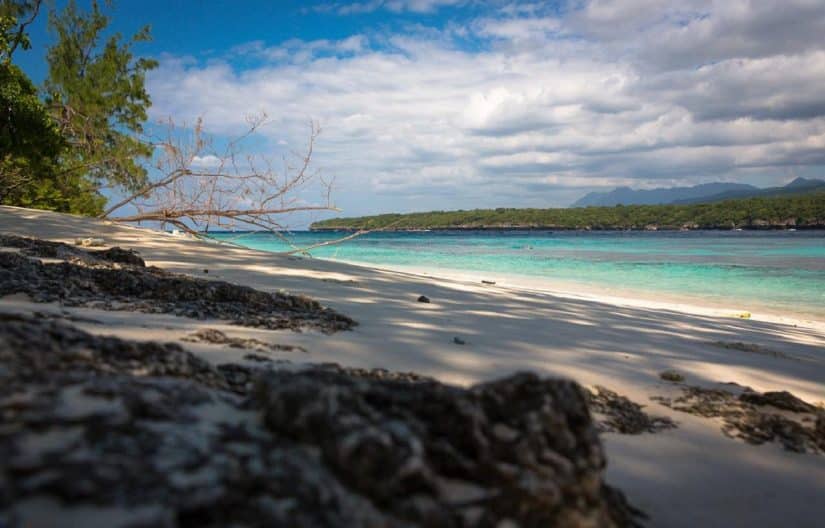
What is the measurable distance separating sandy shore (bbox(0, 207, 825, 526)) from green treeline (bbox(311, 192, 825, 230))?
1732 inches

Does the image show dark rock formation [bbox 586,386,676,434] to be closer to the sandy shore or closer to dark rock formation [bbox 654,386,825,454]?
the sandy shore

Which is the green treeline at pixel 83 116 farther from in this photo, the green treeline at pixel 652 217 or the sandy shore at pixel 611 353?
the green treeline at pixel 652 217

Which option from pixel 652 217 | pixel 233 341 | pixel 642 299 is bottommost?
pixel 642 299

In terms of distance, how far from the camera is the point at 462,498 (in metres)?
1.13

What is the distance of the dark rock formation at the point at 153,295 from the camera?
3.30 metres

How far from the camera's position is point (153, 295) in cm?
376

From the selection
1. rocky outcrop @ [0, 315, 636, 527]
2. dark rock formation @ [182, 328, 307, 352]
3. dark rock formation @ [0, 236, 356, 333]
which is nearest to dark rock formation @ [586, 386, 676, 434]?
rocky outcrop @ [0, 315, 636, 527]

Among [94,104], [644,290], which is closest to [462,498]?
[644,290]

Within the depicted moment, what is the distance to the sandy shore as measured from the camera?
1.96 meters

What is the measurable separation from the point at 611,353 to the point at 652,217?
73999mm

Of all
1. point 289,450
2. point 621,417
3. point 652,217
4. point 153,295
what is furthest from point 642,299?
point 652,217

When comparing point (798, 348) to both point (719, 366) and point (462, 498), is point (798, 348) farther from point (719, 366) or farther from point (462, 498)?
point (462, 498)

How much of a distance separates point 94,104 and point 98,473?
54.8ft

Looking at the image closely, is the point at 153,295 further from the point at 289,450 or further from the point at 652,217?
the point at 652,217
